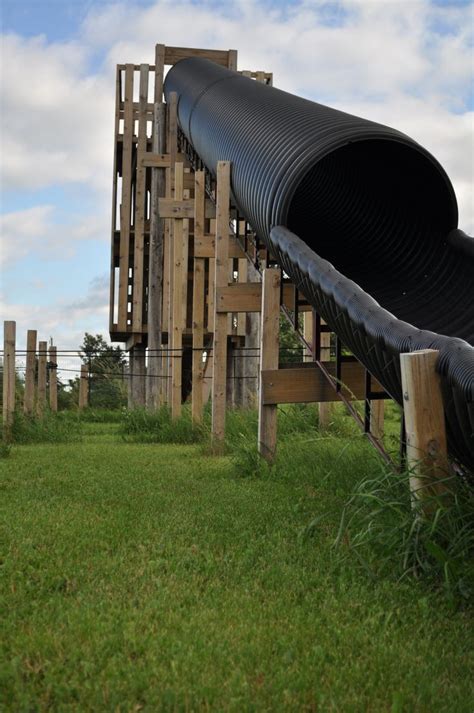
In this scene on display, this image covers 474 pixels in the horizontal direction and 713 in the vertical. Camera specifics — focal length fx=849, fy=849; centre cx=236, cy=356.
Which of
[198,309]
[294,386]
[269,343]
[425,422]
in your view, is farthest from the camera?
[198,309]

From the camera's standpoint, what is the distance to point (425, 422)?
13.2ft

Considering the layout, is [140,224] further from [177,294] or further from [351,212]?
[351,212]

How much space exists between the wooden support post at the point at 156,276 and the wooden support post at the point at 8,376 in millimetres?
3887

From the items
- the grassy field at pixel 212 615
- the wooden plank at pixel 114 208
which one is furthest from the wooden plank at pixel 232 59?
the grassy field at pixel 212 615

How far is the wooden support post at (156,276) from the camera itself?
50.8ft

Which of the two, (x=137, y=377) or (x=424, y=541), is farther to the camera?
(x=137, y=377)

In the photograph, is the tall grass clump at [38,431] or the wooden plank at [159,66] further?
the wooden plank at [159,66]

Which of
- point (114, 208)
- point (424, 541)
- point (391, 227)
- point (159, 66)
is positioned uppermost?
point (159, 66)

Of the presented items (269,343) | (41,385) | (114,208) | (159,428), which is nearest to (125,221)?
(114,208)

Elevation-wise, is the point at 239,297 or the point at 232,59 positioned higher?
the point at 232,59

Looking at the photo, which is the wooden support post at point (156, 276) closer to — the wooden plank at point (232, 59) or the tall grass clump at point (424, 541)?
the wooden plank at point (232, 59)

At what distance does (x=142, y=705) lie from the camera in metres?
2.62

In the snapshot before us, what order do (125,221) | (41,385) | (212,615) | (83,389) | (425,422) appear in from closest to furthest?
(212,615)
(425,422)
(41,385)
(83,389)
(125,221)

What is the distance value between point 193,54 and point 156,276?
475cm
